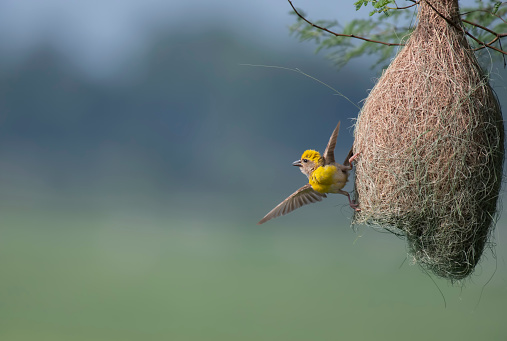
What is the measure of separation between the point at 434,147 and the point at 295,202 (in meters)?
0.91

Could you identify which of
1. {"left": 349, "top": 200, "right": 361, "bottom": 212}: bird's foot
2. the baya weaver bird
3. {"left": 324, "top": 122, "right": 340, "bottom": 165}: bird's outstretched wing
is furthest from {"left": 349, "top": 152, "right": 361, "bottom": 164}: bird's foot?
{"left": 349, "top": 200, "right": 361, "bottom": 212}: bird's foot

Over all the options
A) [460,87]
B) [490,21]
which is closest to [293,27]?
[490,21]

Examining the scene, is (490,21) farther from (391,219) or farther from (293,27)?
(391,219)

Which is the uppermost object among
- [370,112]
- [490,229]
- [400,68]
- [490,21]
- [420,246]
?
[490,21]

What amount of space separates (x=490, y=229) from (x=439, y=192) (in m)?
0.58

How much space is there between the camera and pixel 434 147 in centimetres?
278

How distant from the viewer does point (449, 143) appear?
278 centimetres

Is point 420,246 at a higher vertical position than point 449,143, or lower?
lower

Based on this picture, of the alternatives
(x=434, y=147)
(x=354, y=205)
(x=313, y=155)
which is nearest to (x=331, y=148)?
(x=313, y=155)

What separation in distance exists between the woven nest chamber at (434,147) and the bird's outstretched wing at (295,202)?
280 millimetres

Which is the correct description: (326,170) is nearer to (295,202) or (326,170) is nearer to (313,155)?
(313,155)

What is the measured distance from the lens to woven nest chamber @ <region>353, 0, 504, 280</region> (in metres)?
2.79

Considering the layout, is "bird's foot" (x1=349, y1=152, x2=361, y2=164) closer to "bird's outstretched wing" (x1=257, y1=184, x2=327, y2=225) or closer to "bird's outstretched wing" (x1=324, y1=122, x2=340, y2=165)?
"bird's outstretched wing" (x1=324, y1=122, x2=340, y2=165)

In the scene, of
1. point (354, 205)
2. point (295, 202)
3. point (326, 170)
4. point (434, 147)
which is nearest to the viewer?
point (434, 147)
